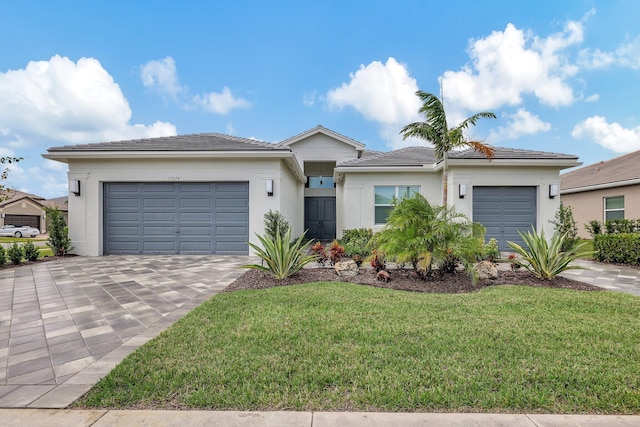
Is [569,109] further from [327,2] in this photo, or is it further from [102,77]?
[102,77]

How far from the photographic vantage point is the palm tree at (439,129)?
Answer: 366 inches

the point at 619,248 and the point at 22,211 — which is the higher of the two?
the point at 22,211

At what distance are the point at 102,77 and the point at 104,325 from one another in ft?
40.9

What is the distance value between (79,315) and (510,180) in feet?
41.7

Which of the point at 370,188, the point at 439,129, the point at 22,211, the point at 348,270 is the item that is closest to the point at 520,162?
the point at 439,129

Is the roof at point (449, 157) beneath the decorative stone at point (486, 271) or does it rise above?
above

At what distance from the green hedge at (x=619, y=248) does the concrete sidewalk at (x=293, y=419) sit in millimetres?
9099

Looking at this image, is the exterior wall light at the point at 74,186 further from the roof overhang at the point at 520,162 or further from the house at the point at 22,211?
the house at the point at 22,211

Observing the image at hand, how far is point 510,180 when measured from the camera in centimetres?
1059

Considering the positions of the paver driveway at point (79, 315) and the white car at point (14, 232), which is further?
the white car at point (14, 232)

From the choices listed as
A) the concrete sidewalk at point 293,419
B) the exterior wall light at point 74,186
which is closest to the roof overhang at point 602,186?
the concrete sidewalk at point 293,419

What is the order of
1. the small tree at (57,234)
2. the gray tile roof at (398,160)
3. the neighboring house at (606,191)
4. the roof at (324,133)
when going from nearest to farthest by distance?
the small tree at (57,234) < the gray tile roof at (398,160) < the neighboring house at (606,191) < the roof at (324,133)

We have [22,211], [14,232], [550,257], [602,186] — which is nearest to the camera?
[550,257]

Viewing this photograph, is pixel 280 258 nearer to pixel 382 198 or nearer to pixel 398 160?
pixel 382 198
